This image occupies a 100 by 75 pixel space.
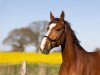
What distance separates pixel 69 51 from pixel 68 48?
0.23 ft

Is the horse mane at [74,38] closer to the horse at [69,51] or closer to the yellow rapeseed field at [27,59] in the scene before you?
the horse at [69,51]

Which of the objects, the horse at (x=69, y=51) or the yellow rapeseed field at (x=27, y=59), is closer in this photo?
the horse at (x=69, y=51)

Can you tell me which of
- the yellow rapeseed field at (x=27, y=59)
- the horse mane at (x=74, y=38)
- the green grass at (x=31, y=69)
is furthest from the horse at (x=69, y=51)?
the yellow rapeseed field at (x=27, y=59)

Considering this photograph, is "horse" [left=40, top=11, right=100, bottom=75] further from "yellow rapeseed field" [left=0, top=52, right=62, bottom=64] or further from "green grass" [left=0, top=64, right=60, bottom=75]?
"yellow rapeseed field" [left=0, top=52, right=62, bottom=64]

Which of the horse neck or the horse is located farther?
the horse neck

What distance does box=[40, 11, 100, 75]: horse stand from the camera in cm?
741

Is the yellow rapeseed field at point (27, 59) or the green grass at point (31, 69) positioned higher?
the yellow rapeseed field at point (27, 59)

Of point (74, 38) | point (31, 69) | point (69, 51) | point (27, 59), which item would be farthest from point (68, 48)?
point (27, 59)

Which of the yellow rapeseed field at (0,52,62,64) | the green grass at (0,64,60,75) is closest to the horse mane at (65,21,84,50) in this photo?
the green grass at (0,64,60,75)

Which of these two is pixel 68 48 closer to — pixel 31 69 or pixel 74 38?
pixel 74 38

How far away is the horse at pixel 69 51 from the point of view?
24.3 ft

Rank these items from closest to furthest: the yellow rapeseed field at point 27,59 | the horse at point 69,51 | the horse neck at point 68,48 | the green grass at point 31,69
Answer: the horse at point 69,51
the horse neck at point 68,48
the green grass at point 31,69
the yellow rapeseed field at point 27,59

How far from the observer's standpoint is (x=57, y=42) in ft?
24.4

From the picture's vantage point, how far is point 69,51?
25.3ft
